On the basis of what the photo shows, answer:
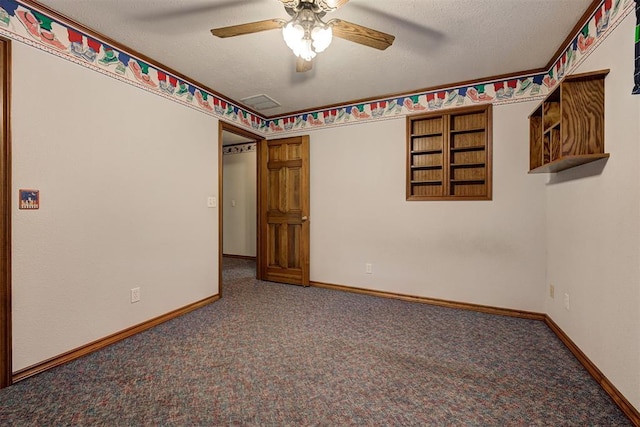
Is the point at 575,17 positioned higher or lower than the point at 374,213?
higher

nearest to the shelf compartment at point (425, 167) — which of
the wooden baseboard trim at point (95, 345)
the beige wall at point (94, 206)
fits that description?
the beige wall at point (94, 206)

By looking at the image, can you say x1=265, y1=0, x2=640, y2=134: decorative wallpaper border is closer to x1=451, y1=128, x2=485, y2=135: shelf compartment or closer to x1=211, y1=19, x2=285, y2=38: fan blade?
x1=451, y1=128, x2=485, y2=135: shelf compartment

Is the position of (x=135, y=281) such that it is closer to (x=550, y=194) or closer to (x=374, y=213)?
(x=374, y=213)

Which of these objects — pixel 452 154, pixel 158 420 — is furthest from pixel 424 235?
pixel 158 420

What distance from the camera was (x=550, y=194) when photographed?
266cm

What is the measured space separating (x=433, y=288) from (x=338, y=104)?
2.56 meters

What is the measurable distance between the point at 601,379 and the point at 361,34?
256 cm

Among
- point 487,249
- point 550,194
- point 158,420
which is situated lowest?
point 158,420

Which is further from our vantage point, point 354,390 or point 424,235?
point 424,235

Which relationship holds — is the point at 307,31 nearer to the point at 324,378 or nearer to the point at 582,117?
the point at 582,117

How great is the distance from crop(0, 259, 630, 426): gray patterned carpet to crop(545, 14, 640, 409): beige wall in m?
0.28

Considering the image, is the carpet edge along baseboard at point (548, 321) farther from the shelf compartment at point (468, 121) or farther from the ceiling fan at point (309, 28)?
the ceiling fan at point (309, 28)

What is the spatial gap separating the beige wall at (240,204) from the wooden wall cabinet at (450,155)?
3425 millimetres

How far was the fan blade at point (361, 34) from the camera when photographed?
63.9 inches
